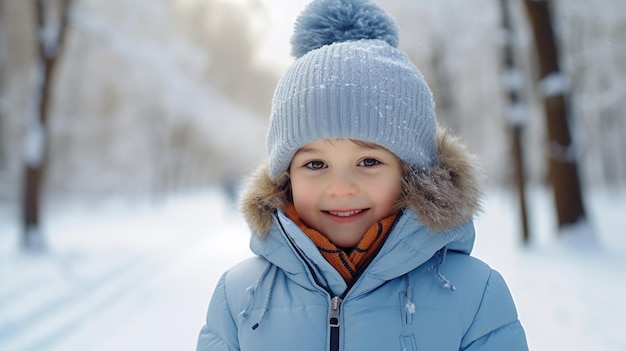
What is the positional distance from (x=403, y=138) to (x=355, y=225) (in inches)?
13.9

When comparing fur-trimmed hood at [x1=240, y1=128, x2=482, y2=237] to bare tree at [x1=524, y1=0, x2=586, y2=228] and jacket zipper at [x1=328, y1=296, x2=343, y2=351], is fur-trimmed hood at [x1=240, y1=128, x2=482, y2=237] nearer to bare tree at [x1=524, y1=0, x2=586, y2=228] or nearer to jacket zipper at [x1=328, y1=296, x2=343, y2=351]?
jacket zipper at [x1=328, y1=296, x2=343, y2=351]

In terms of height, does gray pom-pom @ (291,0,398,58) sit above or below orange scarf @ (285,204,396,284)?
above

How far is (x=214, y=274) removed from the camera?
6.08 metres

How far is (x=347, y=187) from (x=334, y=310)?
0.40 metres

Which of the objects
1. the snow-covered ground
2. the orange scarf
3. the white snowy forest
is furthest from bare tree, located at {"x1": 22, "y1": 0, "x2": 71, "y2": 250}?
the orange scarf

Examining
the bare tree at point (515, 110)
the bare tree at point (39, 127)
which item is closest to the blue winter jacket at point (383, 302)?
the bare tree at point (515, 110)

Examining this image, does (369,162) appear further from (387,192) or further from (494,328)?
(494,328)

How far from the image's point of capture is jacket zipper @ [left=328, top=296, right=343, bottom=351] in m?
1.40

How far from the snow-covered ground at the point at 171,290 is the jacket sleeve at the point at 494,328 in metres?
0.34

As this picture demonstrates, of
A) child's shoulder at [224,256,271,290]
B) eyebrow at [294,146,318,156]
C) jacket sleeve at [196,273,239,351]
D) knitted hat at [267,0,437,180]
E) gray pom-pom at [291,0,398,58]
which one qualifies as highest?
gray pom-pom at [291,0,398,58]

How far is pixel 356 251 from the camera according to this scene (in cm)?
154

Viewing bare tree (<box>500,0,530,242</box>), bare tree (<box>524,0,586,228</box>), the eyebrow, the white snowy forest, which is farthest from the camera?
bare tree (<box>500,0,530,242</box>)

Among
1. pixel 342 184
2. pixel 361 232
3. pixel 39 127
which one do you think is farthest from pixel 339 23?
pixel 39 127

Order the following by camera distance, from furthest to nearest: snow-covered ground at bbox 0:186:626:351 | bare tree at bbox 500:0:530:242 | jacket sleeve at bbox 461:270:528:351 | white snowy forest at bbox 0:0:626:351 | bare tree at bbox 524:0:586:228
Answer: bare tree at bbox 500:0:530:242 < bare tree at bbox 524:0:586:228 < white snowy forest at bbox 0:0:626:351 < snow-covered ground at bbox 0:186:626:351 < jacket sleeve at bbox 461:270:528:351
